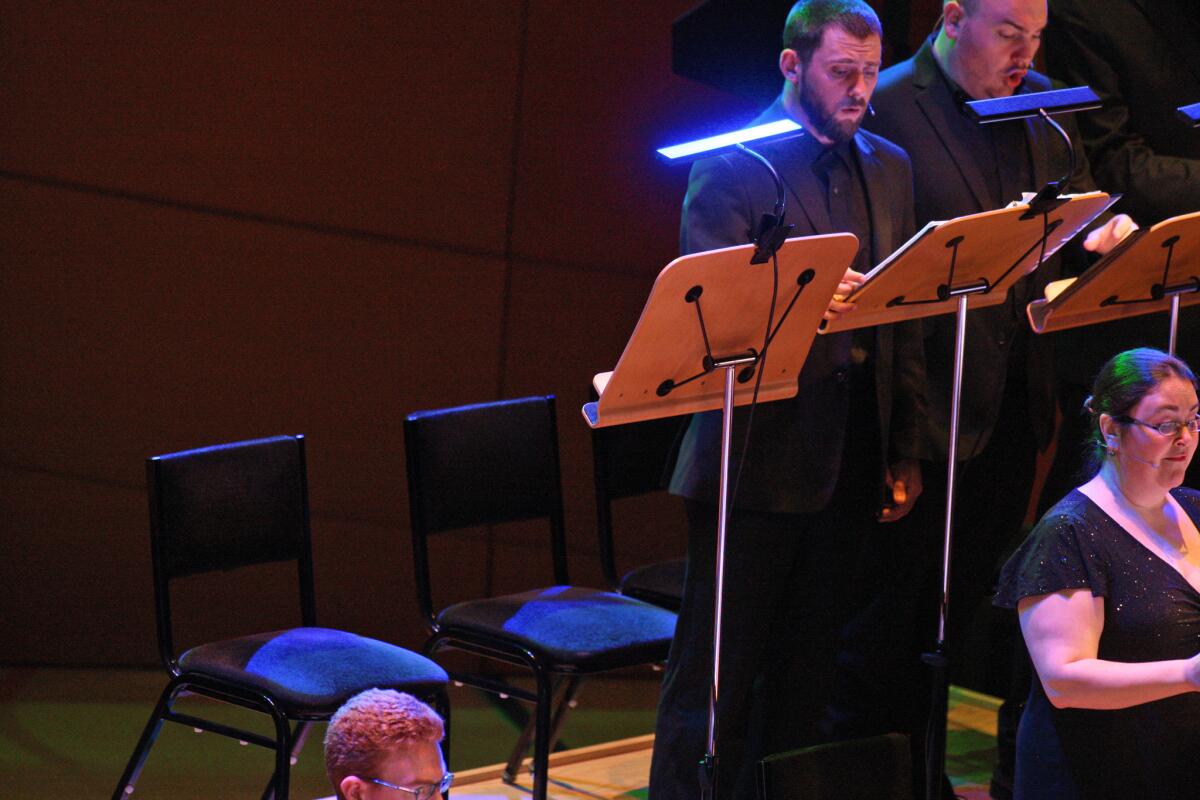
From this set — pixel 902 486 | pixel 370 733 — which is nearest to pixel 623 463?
pixel 902 486

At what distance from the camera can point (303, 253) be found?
432cm

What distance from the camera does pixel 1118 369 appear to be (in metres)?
2.75

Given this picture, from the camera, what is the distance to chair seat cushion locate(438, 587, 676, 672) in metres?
3.28

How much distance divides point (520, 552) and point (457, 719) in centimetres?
55

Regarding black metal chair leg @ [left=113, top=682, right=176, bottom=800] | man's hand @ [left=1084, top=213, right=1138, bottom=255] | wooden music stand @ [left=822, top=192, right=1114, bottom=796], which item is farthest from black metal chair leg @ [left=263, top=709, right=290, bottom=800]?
man's hand @ [left=1084, top=213, right=1138, bottom=255]

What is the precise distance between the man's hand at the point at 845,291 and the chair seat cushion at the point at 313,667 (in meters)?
1.06

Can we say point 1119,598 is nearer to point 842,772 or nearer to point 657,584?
point 842,772

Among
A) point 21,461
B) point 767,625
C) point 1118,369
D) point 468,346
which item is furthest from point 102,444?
point 1118,369

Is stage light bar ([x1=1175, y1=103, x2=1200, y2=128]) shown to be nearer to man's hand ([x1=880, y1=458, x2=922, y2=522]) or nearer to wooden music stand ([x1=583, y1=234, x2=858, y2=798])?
man's hand ([x1=880, y1=458, x2=922, y2=522])

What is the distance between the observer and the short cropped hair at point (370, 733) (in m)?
1.87

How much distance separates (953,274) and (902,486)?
1.81 ft

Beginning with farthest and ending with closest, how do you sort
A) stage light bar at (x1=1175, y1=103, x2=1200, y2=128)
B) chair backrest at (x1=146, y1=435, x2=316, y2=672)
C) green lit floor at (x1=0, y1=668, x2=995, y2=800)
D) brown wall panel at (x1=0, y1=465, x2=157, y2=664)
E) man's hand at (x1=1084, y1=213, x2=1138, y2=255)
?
brown wall panel at (x1=0, y1=465, x2=157, y2=664)
green lit floor at (x1=0, y1=668, x2=995, y2=800)
man's hand at (x1=1084, y1=213, x2=1138, y2=255)
stage light bar at (x1=1175, y1=103, x2=1200, y2=128)
chair backrest at (x1=146, y1=435, x2=316, y2=672)

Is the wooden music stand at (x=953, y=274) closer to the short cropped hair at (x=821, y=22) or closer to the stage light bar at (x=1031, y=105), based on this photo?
the stage light bar at (x=1031, y=105)

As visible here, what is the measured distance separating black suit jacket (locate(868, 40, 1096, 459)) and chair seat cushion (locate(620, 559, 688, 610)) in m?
0.76
